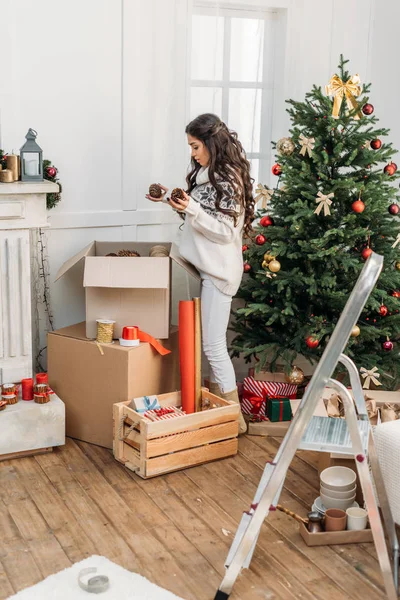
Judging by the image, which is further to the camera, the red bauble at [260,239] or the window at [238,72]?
the window at [238,72]

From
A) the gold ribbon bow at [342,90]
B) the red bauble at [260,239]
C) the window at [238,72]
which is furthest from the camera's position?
the window at [238,72]

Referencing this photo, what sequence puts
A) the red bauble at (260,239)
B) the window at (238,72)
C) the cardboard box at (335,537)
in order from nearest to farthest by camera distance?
1. the cardboard box at (335,537)
2. the red bauble at (260,239)
3. the window at (238,72)

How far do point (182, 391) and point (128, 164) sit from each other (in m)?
1.29

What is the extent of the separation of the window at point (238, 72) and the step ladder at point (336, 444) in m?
2.24

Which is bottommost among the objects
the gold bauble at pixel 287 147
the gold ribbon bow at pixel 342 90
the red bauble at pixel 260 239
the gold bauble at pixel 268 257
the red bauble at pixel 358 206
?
the gold bauble at pixel 268 257

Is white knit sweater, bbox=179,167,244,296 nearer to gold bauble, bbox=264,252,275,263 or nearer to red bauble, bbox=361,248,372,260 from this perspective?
gold bauble, bbox=264,252,275,263

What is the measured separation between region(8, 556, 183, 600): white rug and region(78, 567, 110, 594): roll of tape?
0.01 metres

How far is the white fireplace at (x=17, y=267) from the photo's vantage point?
3.51 metres

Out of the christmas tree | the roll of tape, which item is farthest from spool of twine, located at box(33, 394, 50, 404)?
the roll of tape

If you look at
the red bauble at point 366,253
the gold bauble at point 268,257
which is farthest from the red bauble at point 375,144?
the gold bauble at point 268,257

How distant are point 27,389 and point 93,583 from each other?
1.30 meters

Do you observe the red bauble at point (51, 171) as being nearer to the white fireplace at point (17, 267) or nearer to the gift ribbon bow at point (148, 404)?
the white fireplace at point (17, 267)

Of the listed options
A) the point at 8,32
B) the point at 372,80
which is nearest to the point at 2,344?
the point at 8,32

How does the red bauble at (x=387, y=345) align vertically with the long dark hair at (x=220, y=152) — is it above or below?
below
